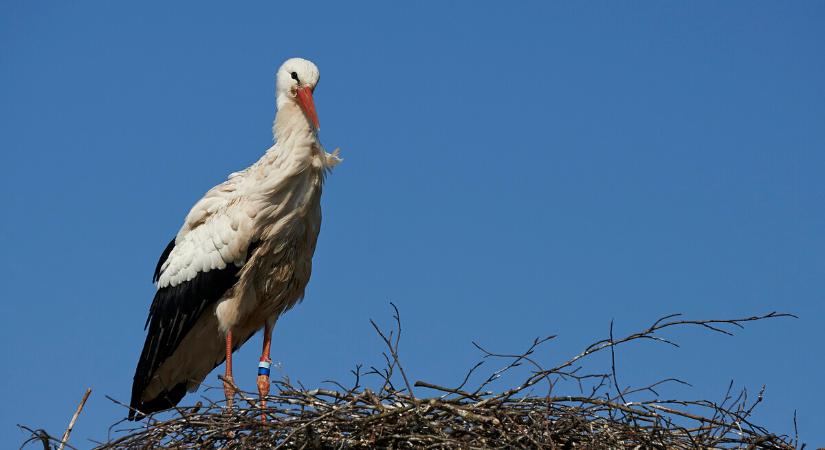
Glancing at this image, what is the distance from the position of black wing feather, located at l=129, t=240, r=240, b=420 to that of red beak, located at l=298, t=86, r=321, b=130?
38.3 inches

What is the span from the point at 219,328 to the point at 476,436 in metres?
2.63

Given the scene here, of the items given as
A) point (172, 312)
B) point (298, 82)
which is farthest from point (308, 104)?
point (172, 312)

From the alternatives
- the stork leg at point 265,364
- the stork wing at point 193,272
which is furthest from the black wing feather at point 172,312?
the stork leg at point 265,364

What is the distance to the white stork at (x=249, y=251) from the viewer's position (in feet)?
25.3

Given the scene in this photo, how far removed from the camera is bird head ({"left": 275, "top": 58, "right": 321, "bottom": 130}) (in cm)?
784

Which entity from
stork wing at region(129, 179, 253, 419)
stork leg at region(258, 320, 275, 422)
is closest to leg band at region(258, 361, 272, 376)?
stork leg at region(258, 320, 275, 422)

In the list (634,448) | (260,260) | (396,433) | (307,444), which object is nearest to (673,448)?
(634,448)

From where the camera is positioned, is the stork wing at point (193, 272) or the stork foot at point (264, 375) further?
the stork foot at point (264, 375)

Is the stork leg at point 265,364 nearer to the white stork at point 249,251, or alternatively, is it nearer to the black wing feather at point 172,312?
the white stork at point 249,251

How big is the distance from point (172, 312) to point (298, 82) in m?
1.59

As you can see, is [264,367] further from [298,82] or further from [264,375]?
[298,82]

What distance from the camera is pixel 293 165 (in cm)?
768

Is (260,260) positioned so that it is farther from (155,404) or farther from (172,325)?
(155,404)

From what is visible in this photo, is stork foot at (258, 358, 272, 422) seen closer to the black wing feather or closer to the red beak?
the black wing feather
